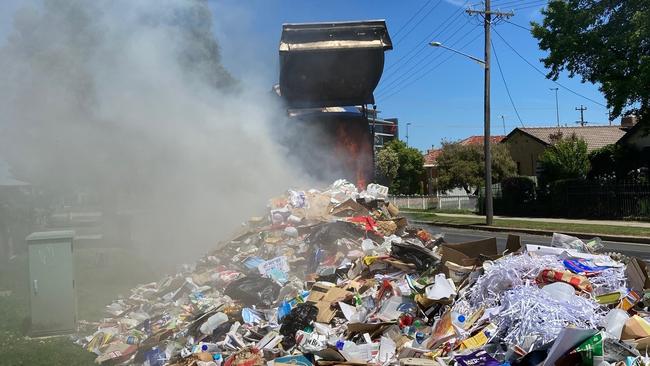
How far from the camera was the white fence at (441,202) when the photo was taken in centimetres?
3460

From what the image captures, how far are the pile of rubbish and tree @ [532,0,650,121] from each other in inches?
525

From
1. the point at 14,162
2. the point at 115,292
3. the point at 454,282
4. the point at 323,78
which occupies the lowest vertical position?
the point at 115,292

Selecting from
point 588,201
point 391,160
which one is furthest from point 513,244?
point 391,160

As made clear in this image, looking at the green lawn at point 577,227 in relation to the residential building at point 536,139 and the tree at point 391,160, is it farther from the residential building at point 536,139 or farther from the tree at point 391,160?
the tree at point 391,160

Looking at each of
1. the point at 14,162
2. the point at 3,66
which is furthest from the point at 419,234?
the point at 14,162

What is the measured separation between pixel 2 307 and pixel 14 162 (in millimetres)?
3436

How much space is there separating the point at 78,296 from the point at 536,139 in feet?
123

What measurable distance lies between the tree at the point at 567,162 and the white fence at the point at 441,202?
4615 mm

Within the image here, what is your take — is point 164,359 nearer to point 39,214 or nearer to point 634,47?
point 39,214

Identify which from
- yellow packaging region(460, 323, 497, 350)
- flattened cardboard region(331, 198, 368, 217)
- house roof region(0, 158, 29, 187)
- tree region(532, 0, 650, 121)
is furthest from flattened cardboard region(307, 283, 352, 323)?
tree region(532, 0, 650, 121)

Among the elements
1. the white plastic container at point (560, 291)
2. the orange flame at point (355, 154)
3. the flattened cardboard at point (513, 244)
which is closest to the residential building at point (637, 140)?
the orange flame at point (355, 154)

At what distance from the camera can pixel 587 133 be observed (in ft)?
139

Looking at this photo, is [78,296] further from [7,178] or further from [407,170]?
[407,170]

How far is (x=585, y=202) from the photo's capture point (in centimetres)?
2378
